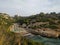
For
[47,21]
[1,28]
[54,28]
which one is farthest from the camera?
[47,21]

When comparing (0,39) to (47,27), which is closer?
(0,39)

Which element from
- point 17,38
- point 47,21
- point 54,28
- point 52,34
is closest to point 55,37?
point 52,34

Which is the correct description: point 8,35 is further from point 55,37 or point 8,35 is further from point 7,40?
point 55,37

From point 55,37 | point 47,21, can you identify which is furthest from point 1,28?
point 47,21

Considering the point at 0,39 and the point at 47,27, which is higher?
the point at 0,39

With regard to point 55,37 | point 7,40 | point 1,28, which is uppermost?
point 1,28

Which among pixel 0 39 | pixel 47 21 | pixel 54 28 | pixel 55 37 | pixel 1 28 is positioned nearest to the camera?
pixel 0 39

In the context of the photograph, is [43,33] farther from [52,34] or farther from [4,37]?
[4,37]

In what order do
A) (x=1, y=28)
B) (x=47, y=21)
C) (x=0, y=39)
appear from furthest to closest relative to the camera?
(x=47, y=21), (x=1, y=28), (x=0, y=39)

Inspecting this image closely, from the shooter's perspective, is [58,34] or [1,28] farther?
[58,34]
